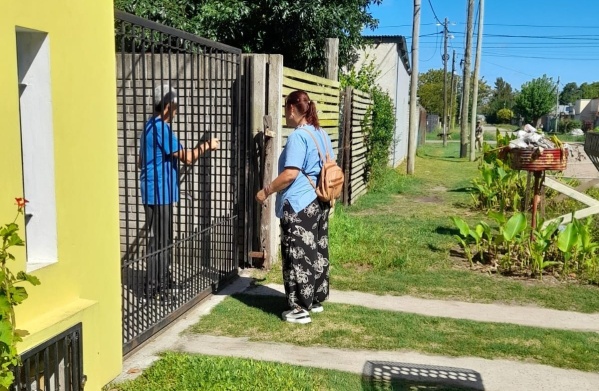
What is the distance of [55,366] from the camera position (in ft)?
8.98

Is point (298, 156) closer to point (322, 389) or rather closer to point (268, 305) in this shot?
point (268, 305)

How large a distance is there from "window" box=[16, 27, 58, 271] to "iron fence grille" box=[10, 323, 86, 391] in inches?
14.8

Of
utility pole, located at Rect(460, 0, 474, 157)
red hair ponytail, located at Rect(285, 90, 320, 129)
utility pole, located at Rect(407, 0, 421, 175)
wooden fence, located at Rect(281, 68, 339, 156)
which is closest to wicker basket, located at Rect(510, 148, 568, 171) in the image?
wooden fence, located at Rect(281, 68, 339, 156)

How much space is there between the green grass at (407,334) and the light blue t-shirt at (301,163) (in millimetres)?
940

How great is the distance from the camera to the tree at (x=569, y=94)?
13888 centimetres

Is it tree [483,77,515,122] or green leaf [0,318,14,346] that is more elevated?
tree [483,77,515,122]

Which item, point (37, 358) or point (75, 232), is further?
point (75, 232)

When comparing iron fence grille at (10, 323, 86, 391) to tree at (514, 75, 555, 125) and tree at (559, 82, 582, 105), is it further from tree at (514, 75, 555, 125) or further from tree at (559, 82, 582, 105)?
tree at (559, 82, 582, 105)

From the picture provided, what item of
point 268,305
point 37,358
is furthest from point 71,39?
point 268,305

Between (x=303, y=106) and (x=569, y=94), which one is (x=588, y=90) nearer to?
(x=569, y=94)

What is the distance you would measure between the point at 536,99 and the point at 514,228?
60108mm

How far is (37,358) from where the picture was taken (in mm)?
2572

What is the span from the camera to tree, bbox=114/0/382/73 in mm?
12969

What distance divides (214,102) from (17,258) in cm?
337
